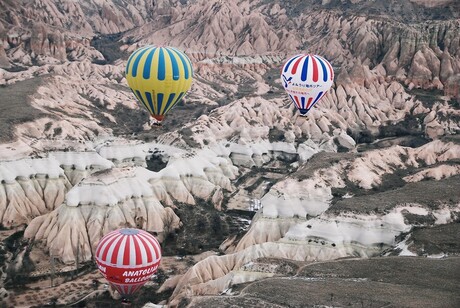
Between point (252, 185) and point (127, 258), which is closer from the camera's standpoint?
point (127, 258)

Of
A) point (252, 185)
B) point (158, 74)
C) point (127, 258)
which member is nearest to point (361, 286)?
point (127, 258)

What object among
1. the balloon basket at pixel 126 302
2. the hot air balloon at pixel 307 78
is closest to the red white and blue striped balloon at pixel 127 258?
the balloon basket at pixel 126 302

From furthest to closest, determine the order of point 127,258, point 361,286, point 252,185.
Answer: point 252,185 < point 127,258 < point 361,286

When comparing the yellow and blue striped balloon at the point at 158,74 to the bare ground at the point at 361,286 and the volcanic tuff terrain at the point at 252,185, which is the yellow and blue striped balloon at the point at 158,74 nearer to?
the volcanic tuff terrain at the point at 252,185

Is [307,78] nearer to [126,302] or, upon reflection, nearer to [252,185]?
[252,185]

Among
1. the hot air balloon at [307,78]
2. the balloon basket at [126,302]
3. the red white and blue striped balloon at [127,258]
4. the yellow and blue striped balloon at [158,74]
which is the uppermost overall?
the yellow and blue striped balloon at [158,74]

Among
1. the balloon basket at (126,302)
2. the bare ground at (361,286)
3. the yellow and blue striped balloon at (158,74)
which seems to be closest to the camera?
the bare ground at (361,286)

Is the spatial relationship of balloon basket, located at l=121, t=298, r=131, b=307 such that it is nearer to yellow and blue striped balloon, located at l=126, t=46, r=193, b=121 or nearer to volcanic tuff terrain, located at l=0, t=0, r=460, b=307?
volcanic tuff terrain, located at l=0, t=0, r=460, b=307

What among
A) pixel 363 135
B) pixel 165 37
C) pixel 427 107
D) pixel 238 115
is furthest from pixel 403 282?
pixel 165 37
